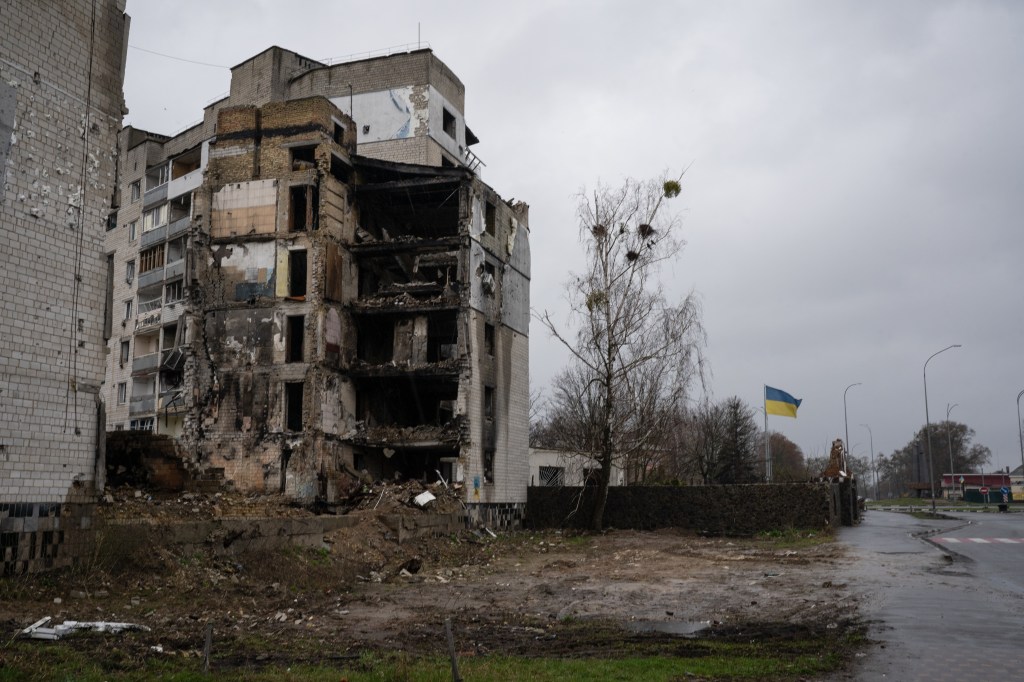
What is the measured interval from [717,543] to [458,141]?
25319 mm

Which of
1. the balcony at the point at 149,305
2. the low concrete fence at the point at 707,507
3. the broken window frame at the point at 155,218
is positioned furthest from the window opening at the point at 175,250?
the low concrete fence at the point at 707,507

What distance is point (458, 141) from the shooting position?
4344 centimetres

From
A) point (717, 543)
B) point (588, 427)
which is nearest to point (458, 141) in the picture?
point (588, 427)

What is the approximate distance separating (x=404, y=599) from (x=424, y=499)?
13.5 m

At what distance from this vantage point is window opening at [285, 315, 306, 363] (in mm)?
32031

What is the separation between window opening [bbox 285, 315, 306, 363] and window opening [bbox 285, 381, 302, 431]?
101 cm

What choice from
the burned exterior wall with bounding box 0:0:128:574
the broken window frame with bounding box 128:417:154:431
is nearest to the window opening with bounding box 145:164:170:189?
the broken window frame with bounding box 128:417:154:431

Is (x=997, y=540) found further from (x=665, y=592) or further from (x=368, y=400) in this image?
(x=368, y=400)

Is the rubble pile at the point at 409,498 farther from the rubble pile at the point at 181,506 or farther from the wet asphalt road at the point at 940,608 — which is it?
the wet asphalt road at the point at 940,608

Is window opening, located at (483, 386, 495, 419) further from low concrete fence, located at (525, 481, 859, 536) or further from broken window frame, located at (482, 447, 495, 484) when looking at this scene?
low concrete fence, located at (525, 481, 859, 536)

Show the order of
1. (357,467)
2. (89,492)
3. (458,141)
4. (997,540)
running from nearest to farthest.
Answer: (89,492)
(997,540)
(357,467)
(458,141)

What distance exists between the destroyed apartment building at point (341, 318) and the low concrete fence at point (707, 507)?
2077mm

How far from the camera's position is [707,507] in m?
32.2

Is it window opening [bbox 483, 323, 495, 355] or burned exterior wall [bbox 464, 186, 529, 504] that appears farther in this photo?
window opening [bbox 483, 323, 495, 355]
